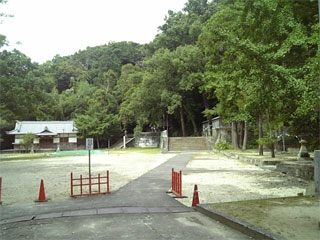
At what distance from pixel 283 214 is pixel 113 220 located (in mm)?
3642

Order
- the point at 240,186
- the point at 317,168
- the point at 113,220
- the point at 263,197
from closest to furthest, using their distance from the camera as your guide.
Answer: the point at 113,220 < the point at 317,168 < the point at 263,197 < the point at 240,186

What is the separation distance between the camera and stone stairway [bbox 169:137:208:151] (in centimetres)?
3422

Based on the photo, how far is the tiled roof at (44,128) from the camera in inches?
2072

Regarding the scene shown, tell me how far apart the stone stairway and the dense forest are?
15.7ft

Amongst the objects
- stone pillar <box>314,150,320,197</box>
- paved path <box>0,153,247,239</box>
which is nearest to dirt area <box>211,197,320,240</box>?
stone pillar <box>314,150,320,197</box>

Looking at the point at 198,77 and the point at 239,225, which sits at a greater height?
the point at 198,77

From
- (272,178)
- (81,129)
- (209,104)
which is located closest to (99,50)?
(81,129)

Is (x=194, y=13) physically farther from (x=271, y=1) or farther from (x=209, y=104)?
(x=271, y=1)

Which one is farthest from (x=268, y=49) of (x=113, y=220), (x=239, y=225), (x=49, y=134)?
(x=49, y=134)

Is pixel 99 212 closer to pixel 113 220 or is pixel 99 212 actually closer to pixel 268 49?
pixel 113 220

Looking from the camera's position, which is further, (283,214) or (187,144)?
(187,144)

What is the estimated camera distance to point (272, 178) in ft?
39.2

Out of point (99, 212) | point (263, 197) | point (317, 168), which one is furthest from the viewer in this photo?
point (263, 197)

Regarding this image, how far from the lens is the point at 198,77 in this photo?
35594 millimetres
